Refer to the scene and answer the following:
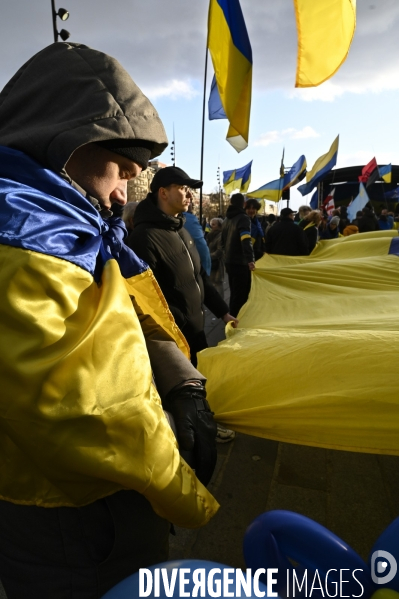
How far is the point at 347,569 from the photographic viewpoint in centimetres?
108

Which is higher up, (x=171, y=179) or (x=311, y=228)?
(x=171, y=179)

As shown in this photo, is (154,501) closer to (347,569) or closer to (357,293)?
(347,569)

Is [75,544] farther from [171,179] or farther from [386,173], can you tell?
[386,173]

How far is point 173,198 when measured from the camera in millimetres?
2723

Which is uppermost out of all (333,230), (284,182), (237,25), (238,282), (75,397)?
(237,25)

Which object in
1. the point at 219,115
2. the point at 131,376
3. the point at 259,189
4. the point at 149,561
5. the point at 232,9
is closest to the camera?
the point at 131,376

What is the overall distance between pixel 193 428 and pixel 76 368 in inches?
18.0

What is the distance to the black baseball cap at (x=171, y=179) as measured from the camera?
2709mm

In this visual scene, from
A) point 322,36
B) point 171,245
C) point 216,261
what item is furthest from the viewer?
point 216,261

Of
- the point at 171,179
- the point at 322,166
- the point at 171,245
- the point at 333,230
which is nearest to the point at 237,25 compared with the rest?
the point at 171,179

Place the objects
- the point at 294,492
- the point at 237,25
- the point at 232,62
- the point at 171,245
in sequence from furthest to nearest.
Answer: the point at 237,25 → the point at 232,62 → the point at 171,245 → the point at 294,492

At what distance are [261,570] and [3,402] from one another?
895mm

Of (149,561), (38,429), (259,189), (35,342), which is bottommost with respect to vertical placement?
(149,561)

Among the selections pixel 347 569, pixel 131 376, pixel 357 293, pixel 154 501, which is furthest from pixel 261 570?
pixel 357 293
